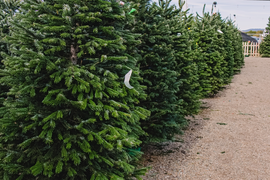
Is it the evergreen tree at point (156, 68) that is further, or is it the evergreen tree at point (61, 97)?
the evergreen tree at point (156, 68)

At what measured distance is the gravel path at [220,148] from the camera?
11.7 ft

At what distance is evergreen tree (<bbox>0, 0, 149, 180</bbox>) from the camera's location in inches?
77.4

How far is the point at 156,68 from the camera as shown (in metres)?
3.79

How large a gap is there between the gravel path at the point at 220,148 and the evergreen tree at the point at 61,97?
161cm

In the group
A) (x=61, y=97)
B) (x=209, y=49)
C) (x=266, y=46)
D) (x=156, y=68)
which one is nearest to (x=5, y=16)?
(x=61, y=97)

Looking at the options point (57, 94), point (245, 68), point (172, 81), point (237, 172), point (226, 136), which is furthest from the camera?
point (245, 68)

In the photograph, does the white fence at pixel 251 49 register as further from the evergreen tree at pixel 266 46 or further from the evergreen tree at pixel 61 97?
the evergreen tree at pixel 61 97

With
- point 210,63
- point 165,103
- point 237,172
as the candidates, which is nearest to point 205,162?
point 237,172

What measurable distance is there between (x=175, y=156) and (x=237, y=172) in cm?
101

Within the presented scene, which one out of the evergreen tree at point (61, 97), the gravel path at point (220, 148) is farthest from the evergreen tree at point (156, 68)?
the evergreen tree at point (61, 97)

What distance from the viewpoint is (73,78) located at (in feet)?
6.76

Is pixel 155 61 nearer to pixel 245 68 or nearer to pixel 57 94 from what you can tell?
pixel 57 94

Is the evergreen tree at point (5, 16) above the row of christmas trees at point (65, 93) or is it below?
above

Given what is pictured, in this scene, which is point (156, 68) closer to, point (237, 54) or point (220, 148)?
point (220, 148)
